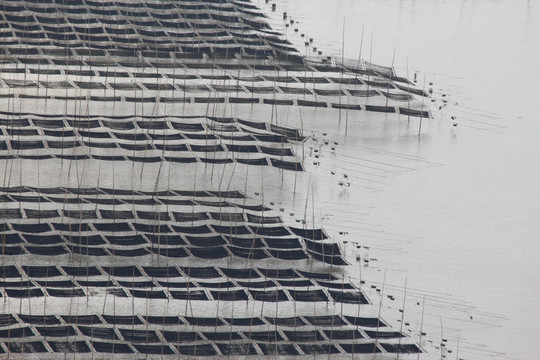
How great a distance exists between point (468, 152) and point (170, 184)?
3.70m

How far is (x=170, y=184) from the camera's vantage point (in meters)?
11.3

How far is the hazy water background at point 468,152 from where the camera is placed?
32.2 ft

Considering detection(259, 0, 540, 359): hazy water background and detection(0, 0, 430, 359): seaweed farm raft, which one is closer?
detection(0, 0, 430, 359): seaweed farm raft

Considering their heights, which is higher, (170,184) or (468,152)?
(468,152)

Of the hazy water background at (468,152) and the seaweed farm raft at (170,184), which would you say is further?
the hazy water background at (468,152)

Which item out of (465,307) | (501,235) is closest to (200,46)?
(501,235)

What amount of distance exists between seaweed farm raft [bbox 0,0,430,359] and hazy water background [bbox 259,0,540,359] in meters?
0.67

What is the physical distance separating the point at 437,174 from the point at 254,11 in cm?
602

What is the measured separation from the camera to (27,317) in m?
8.67

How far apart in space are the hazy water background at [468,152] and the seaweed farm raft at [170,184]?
0.67 m

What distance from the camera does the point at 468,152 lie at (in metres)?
12.9

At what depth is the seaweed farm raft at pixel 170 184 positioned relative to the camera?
8789 mm

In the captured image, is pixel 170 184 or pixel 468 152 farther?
pixel 468 152

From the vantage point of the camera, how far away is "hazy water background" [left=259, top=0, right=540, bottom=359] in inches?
386
